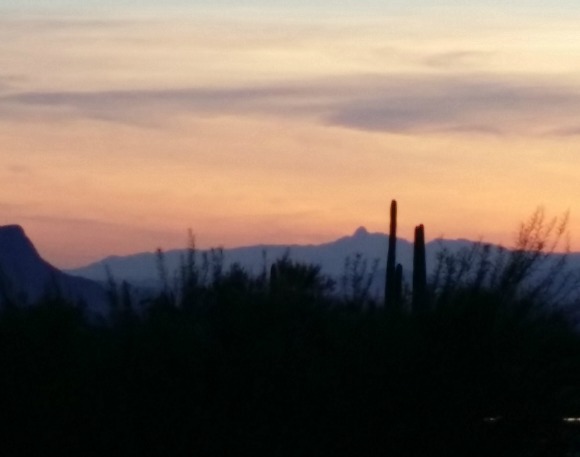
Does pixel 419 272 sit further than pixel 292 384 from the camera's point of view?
Yes

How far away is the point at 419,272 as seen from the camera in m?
21.8

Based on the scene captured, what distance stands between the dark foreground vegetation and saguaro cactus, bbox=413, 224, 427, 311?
43.2 inches

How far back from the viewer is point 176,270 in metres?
17.1

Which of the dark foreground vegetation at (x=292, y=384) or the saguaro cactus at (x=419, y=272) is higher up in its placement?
the saguaro cactus at (x=419, y=272)

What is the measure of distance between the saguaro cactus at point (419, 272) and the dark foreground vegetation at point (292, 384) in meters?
1.10

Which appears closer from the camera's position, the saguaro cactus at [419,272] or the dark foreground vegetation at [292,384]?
the dark foreground vegetation at [292,384]

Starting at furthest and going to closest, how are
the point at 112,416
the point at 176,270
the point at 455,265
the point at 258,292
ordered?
the point at 455,265, the point at 176,270, the point at 258,292, the point at 112,416

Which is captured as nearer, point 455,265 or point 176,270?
point 176,270

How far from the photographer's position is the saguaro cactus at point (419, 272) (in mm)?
16711

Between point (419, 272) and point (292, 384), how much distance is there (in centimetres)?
723

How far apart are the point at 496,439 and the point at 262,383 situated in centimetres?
221

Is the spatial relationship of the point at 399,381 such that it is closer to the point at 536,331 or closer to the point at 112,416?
the point at 536,331

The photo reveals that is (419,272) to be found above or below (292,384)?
above

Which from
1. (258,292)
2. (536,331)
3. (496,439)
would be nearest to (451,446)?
(496,439)
